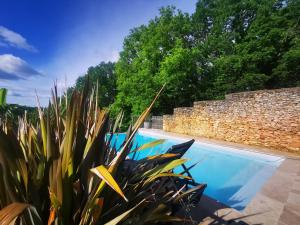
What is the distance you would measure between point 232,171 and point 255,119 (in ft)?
10.5

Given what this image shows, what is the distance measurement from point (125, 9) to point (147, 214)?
8.18 metres

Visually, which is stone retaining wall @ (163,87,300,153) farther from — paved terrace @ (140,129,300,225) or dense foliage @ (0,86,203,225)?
dense foliage @ (0,86,203,225)

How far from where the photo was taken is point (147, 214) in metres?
1.38

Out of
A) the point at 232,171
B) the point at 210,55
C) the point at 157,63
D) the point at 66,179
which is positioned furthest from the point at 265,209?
the point at 210,55

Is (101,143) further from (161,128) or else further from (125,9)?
(161,128)

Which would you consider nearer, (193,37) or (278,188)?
(278,188)

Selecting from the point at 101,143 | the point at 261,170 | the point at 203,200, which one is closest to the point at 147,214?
the point at 101,143

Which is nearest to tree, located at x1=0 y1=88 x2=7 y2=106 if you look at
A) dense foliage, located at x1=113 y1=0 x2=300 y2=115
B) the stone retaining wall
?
the stone retaining wall

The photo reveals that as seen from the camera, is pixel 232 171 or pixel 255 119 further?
pixel 255 119

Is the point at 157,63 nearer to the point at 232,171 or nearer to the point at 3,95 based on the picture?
the point at 232,171

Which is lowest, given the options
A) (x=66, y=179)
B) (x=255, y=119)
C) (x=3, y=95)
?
(x=66, y=179)

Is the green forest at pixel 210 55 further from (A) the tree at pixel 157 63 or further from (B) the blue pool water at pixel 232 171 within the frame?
(B) the blue pool water at pixel 232 171

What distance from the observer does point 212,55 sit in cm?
2094

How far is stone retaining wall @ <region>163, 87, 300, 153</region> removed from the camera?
24.9 feet
